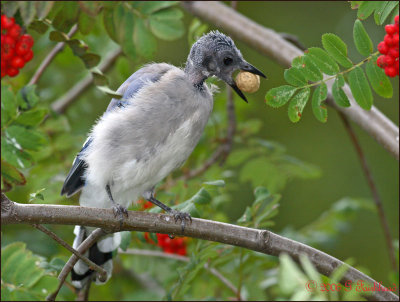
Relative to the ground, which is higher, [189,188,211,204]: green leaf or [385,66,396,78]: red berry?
[385,66,396,78]: red berry

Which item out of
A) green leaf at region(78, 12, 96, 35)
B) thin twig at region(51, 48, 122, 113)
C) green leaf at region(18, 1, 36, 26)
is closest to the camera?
green leaf at region(18, 1, 36, 26)

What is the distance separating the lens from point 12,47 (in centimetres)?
286

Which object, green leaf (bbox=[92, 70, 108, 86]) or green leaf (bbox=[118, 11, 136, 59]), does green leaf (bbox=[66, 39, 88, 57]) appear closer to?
green leaf (bbox=[92, 70, 108, 86])

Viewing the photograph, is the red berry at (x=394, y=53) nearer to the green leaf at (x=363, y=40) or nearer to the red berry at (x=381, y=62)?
the red berry at (x=381, y=62)

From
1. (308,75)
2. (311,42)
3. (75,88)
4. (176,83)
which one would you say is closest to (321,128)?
(311,42)

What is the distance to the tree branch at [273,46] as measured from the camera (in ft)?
10.8

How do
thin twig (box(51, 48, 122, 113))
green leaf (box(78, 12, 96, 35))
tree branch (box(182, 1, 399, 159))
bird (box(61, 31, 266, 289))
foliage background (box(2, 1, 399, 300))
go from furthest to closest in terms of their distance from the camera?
thin twig (box(51, 48, 122, 113)), foliage background (box(2, 1, 399, 300)), tree branch (box(182, 1, 399, 159)), bird (box(61, 31, 266, 289)), green leaf (box(78, 12, 96, 35))

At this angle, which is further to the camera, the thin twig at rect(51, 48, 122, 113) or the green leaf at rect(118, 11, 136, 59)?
the thin twig at rect(51, 48, 122, 113)

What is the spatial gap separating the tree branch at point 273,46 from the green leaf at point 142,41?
855 mm

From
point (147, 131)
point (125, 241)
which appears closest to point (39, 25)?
point (147, 131)

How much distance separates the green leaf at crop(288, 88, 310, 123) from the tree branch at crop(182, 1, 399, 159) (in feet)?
2.89

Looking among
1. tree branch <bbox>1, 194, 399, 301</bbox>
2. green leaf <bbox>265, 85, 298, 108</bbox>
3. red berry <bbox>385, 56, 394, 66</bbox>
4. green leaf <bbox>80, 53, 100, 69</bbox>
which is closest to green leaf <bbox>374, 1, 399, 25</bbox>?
red berry <bbox>385, 56, 394, 66</bbox>

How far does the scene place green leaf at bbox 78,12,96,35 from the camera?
10.0ft

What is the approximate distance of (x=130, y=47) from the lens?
315cm
